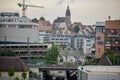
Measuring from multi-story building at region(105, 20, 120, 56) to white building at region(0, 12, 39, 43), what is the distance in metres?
18.6

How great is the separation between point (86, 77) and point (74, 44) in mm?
72828

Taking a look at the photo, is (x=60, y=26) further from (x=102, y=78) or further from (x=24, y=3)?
(x=102, y=78)

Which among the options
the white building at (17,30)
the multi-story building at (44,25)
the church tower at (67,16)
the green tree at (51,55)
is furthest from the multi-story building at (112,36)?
the church tower at (67,16)

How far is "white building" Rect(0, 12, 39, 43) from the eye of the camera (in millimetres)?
78000

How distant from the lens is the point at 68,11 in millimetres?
126188

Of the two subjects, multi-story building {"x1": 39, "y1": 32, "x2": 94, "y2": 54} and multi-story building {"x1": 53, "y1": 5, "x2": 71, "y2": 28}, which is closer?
multi-story building {"x1": 39, "y1": 32, "x2": 94, "y2": 54}

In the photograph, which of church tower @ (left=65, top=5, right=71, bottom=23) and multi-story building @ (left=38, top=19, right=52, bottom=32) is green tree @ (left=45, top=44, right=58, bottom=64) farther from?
church tower @ (left=65, top=5, right=71, bottom=23)

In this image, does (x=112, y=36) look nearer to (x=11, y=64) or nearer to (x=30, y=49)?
→ (x=30, y=49)

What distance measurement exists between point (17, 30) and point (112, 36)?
22.5 meters

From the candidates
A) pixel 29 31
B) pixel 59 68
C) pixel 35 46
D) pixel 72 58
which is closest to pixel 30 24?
→ pixel 29 31

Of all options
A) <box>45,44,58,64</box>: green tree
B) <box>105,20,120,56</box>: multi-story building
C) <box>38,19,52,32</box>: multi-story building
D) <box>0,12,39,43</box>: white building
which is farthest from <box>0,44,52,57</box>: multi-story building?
<box>38,19,52,32</box>: multi-story building

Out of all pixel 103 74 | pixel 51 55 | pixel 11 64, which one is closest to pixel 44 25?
pixel 51 55

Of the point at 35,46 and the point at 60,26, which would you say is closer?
the point at 35,46

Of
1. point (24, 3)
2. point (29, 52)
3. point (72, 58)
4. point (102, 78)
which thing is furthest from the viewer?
point (24, 3)
